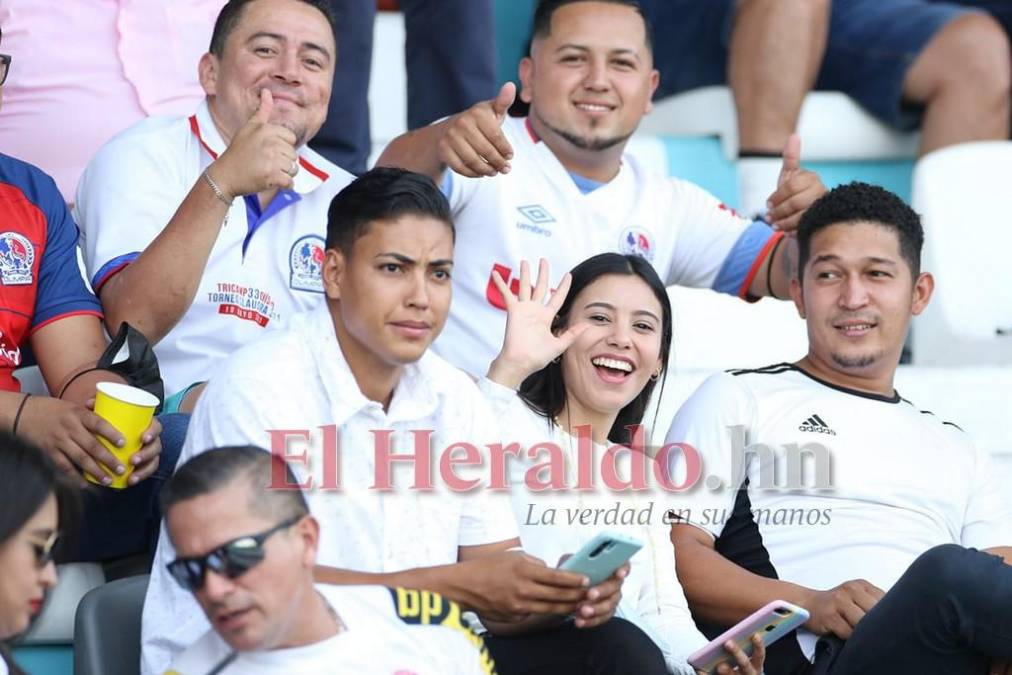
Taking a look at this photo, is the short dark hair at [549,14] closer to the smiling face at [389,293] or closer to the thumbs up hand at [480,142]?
the thumbs up hand at [480,142]

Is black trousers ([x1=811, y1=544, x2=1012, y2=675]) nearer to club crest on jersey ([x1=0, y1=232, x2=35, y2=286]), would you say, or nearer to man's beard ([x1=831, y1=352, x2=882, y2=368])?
man's beard ([x1=831, y1=352, x2=882, y2=368])

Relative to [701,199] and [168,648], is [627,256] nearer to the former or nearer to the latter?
[701,199]

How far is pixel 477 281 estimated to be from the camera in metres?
3.12

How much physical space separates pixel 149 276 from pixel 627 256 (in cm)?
80

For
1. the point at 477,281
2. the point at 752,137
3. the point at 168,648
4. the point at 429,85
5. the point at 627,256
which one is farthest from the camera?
the point at 752,137

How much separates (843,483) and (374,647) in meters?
1.10

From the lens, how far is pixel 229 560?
189 cm

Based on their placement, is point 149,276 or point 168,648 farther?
point 149,276

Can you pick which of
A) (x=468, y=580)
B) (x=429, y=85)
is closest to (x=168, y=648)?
(x=468, y=580)

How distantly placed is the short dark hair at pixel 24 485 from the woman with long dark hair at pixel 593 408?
0.74m

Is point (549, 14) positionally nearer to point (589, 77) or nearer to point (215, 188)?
point (589, 77)

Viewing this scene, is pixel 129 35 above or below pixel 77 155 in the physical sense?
above

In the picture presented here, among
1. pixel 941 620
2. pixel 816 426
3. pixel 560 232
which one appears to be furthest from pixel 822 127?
pixel 941 620

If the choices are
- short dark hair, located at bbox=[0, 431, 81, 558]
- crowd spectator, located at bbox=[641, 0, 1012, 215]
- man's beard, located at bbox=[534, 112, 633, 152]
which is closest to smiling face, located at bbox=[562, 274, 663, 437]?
man's beard, located at bbox=[534, 112, 633, 152]
